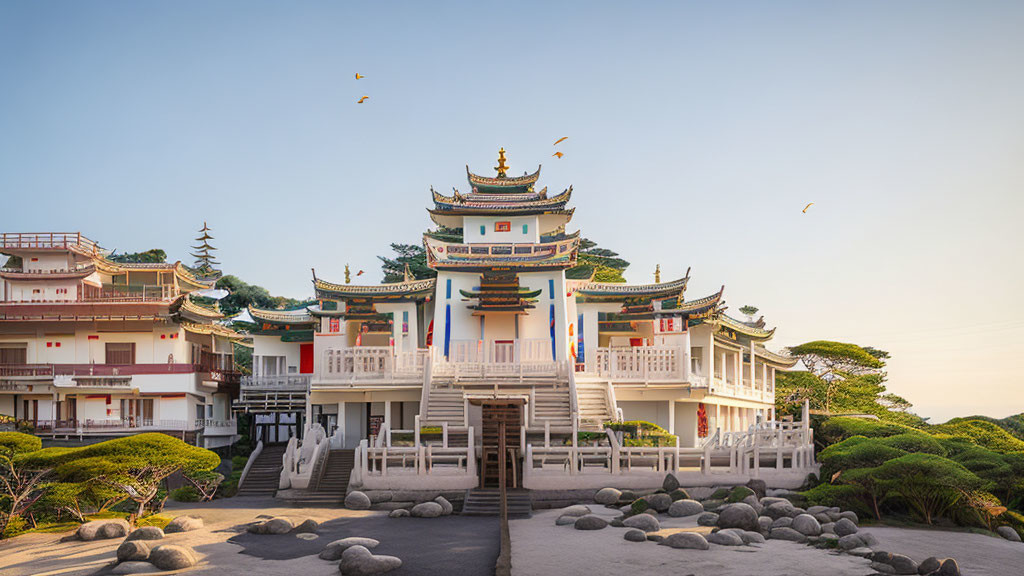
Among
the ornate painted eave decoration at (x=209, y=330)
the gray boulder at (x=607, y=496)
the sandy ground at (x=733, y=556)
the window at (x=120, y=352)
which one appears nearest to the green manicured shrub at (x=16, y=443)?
the sandy ground at (x=733, y=556)

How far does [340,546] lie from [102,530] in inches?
252

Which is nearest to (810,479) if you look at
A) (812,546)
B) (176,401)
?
(812,546)

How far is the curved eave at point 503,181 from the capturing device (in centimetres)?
3853

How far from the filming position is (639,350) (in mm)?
30016

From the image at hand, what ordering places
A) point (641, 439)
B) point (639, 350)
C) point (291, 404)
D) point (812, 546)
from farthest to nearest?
point (291, 404) → point (639, 350) → point (641, 439) → point (812, 546)

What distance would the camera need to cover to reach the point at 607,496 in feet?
69.1

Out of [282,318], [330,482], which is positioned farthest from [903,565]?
[282,318]

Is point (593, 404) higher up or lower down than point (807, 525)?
higher up

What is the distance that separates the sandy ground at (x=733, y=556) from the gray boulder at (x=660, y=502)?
2494mm

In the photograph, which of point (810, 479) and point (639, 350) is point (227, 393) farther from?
point (810, 479)

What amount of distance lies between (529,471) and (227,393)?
24.8 meters

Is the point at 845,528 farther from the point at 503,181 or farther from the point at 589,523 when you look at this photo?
the point at 503,181

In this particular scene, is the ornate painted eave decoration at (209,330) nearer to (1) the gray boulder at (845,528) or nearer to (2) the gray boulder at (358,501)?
(2) the gray boulder at (358,501)

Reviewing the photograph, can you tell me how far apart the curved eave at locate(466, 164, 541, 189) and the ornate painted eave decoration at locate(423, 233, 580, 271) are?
4668mm
